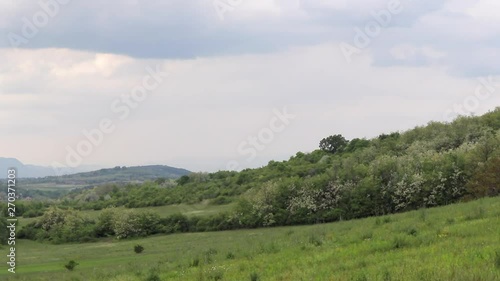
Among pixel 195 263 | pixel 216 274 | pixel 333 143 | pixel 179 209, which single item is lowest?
pixel 179 209

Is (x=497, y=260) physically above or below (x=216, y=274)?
above

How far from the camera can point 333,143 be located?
178 m

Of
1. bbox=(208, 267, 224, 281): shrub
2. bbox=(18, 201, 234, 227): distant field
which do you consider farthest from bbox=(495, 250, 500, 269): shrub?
bbox=(18, 201, 234, 227): distant field

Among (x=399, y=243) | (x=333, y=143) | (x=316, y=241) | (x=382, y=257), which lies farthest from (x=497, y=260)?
(x=333, y=143)

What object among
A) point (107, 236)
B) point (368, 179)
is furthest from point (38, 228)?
point (368, 179)

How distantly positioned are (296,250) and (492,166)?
1913 inches

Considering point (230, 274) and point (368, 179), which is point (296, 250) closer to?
point (230, 274)

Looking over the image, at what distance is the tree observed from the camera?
176 meters

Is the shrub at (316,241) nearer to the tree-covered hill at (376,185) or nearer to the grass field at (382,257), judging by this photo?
the grass field at (382,257)

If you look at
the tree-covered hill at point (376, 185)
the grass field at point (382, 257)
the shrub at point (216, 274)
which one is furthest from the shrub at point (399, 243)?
the tree-covered hill at point (376, 185)

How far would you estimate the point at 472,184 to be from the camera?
63188mm

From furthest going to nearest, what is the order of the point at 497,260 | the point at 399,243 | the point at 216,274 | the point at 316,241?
the point at 316,241, the point at 216,274, the point at 399,243, the point at 497,260

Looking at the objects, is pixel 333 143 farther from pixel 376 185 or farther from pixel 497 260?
pixel 497 260

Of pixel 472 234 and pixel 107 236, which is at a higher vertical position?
pixel 472 234
